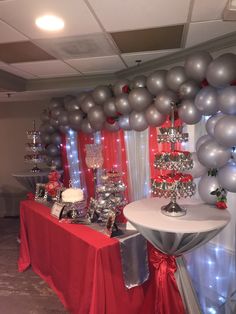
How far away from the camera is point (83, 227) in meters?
2.13

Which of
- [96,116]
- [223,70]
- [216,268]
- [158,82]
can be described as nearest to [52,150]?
[96,116]

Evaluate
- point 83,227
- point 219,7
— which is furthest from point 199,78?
point 83,227

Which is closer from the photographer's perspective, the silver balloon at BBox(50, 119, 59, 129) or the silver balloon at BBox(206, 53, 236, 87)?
the silver balloon at BBox(206, 53, 236, 87)

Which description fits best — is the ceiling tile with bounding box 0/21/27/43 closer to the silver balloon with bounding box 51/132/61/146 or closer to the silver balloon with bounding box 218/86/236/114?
the silver balloon with bounding box 218/86/236/114

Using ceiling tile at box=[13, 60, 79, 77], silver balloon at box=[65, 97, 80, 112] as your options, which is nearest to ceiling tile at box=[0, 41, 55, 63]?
ceiling tile at box=[13, 60, 79, 77]

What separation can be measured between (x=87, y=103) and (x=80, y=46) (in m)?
0.86

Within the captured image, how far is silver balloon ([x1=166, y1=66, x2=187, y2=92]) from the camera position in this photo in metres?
1.99

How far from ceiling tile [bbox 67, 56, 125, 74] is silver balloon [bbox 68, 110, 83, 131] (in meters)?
0.49

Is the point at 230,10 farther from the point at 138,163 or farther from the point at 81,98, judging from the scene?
the point at 81,98

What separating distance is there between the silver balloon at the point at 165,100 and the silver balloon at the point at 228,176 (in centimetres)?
66

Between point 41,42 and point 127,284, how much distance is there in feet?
6.43

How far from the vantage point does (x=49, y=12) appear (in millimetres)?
1557

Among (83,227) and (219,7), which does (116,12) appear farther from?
(83,227)

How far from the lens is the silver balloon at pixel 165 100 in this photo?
2068 millimetres
